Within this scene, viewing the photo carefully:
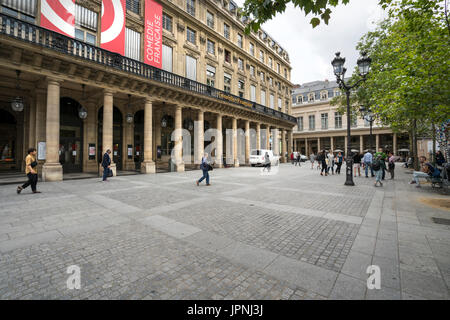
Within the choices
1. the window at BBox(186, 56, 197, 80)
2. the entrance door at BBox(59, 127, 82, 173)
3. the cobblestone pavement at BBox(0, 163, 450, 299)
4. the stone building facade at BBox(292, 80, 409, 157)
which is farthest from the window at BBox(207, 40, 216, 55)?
the stone building facade at BBox(292, 80, 409, 157)

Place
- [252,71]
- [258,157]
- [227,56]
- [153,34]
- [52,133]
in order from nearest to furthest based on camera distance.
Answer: [52,133]
[153,34]
[258,157]
[227,56]
[252,71]

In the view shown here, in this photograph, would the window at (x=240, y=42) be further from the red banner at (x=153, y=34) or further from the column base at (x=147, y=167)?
the column base at (x=147, y=167)

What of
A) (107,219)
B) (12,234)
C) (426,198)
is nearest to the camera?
(12,234)

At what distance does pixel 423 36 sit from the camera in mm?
8875

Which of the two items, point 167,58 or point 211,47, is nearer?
point 167,58

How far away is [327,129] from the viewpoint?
5200 centimetres

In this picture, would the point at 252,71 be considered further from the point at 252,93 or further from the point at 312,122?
the point at 312,122

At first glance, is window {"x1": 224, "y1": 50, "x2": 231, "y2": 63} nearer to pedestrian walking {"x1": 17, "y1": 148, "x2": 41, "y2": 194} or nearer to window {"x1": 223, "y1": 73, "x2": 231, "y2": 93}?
window {"x1": 223, "y1": 73, "x2": 231, "y2": 93}

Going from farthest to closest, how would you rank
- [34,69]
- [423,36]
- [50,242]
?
[34,69]
[423,36]
[50,242]

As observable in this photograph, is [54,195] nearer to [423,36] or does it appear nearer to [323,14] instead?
[323,14]

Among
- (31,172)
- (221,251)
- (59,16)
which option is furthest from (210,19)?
(221,251)

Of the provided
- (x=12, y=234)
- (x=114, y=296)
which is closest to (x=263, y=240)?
(x=114, y=296)

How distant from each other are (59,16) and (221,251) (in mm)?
17294

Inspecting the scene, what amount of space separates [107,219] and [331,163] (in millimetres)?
16848
